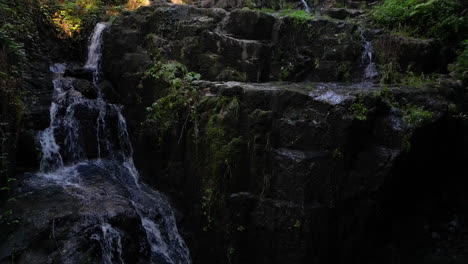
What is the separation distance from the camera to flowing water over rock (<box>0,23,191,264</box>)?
4621 millimetres

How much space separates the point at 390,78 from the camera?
23.8 ft

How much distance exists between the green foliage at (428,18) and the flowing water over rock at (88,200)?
313 inches

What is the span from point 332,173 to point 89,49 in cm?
851

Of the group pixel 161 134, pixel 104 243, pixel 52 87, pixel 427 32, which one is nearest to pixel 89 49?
pixel 52 87

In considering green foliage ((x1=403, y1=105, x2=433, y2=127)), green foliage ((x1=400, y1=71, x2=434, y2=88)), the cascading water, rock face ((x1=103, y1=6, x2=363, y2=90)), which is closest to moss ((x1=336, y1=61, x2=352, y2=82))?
rock face ((x1=103, y1=6, x2=363, y2=90))

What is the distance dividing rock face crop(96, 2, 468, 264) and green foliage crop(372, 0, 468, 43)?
37.9 inches

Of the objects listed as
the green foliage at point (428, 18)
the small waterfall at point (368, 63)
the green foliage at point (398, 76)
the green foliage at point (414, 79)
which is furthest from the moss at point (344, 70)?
the green foliage at point (428, 18)

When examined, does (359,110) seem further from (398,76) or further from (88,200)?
(88,200)

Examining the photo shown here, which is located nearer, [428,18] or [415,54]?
[415,54]

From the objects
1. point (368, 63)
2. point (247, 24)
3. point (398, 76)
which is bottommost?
point (398, 76)

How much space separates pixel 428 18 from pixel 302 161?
621cm

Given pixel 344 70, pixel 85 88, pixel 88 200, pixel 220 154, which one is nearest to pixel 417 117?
pixel 344 70

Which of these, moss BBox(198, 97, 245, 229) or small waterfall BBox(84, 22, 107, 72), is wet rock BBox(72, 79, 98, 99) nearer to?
small waterfall BBox(84, 22, 107, 72)

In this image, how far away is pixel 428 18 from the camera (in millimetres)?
8195
